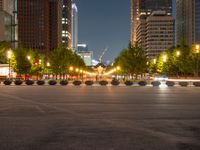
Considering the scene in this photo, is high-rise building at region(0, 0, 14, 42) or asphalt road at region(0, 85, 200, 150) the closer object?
asphalt road at region(0, 85, 200, 150)

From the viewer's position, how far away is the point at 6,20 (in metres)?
147

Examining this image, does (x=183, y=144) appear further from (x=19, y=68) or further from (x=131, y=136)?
(x=19, y=68)

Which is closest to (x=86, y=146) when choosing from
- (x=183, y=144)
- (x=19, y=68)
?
(x=183, y=144)

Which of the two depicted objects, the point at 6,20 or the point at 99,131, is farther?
the point at 6,20

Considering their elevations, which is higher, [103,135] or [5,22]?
[5,22]

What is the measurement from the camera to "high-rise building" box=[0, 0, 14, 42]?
469 ft

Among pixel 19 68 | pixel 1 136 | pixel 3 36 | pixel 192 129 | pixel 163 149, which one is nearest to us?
pixel 163 149

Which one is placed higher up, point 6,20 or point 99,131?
point 6,20

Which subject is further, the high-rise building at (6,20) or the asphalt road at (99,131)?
the high-rise building at (6,20)

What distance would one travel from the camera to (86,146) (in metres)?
11.0

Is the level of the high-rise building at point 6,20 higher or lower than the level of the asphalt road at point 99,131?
higher

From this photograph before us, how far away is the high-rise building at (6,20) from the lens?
142875mm

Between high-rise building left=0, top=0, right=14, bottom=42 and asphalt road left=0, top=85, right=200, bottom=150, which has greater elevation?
high-rise building left=0, top=0, right=14, bottom=42

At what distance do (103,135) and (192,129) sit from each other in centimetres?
359
